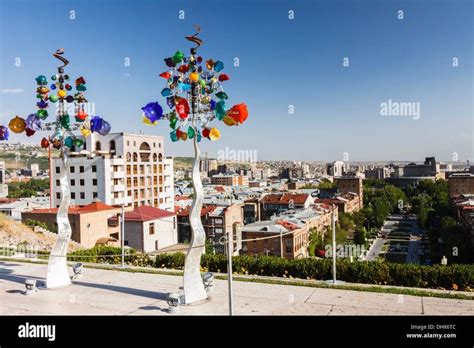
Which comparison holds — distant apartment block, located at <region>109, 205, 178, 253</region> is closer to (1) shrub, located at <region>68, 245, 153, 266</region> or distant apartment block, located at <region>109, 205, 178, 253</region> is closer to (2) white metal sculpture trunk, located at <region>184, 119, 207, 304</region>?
(1) shrub, located at <region>68, 245, 153, 266</region>

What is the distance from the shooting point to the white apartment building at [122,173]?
47781 mm

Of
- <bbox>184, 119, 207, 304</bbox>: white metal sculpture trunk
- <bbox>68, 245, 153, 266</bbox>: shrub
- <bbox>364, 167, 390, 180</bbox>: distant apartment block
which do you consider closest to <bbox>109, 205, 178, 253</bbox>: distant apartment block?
<bbox>68, 245, 153, 266</bbox>: shrub

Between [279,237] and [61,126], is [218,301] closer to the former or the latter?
[61,126]

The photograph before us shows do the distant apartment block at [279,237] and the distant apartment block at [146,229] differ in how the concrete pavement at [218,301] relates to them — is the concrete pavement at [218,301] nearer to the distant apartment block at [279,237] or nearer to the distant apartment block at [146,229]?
the distant apartment block at [146,229]

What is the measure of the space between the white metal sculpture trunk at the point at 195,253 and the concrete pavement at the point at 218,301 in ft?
1.05

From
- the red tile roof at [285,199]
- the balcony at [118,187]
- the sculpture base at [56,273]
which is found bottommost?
the red tile roof at [285,199]

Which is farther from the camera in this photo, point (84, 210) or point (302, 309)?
point (84, 210)

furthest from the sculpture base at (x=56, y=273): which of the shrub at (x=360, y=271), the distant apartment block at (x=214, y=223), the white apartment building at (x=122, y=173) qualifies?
the white apartment building at (x=122, y=173)

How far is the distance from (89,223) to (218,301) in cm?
2554
